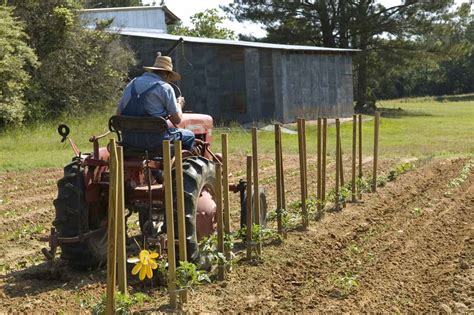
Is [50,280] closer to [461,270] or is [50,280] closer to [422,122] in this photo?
[461,270]

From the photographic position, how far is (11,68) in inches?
819

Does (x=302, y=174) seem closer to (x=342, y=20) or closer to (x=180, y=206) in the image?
(x=180, y=206)

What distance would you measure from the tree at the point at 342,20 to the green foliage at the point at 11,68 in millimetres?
18068

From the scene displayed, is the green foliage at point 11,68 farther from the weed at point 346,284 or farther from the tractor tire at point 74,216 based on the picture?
Result: the weed at point 346,284

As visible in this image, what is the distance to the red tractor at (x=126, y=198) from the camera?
652 centimetres

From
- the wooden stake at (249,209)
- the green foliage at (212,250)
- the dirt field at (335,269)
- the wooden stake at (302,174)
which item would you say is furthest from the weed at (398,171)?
the green foliage at (212,250)

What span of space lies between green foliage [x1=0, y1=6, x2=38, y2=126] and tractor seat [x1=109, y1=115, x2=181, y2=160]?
14.5 metres

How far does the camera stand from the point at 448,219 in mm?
9398

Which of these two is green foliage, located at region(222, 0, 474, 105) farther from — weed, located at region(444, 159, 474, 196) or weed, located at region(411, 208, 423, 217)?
weed, located at region(411, 208, 423, 217)

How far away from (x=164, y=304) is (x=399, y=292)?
1.97 metres

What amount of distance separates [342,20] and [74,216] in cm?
3257

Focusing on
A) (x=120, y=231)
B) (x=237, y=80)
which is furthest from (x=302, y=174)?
(x=237, y=80)

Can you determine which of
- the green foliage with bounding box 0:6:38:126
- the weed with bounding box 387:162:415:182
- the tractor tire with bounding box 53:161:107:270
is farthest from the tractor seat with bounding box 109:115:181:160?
the green foliage with bounding box 0:6:38:126

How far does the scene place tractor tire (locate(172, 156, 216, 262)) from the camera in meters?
6.38
